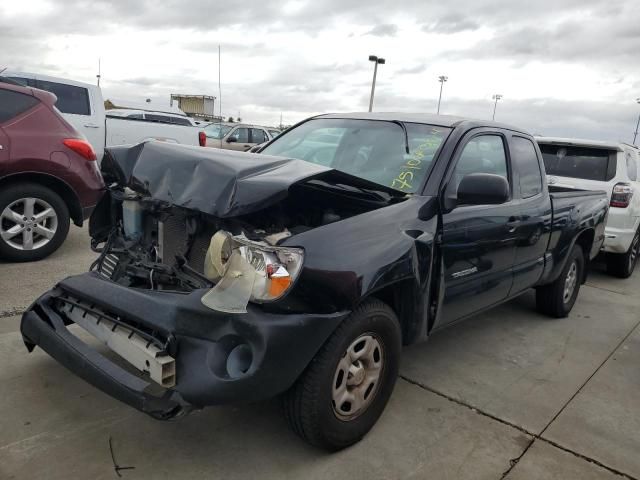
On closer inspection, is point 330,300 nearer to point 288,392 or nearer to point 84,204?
point 288,392

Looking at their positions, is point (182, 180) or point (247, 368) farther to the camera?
point (182, 180)

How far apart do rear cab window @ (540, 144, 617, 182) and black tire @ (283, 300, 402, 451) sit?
532cm

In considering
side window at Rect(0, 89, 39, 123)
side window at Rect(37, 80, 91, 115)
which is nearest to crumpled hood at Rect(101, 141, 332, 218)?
side window at Rect(0, 89, 39, 123)

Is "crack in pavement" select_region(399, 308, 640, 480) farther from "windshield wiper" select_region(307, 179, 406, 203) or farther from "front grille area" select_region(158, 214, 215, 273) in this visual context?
"front grille area" select_region(158, 214, 215, 273)

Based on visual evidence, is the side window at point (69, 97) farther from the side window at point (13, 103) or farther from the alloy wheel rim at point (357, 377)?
the alloy wheel rim at point (357, 377)

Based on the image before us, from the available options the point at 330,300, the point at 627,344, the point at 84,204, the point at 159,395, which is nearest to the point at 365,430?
the point at 330,300

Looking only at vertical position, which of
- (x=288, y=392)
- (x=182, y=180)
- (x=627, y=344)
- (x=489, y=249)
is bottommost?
(x=627, y=344)

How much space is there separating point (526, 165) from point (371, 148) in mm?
1488

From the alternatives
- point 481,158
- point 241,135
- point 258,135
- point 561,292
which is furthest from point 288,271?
point 258,135

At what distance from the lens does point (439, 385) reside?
3.53 m

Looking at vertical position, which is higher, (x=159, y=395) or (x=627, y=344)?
(x=159, y=395)

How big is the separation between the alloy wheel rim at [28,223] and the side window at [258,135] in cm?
1239

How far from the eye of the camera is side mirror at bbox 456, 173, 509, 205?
2.98m

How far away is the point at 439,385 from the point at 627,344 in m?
2.18
